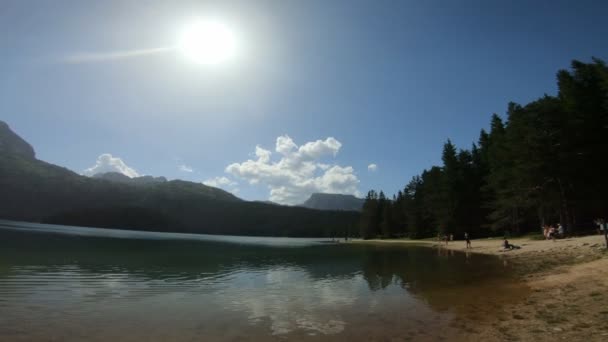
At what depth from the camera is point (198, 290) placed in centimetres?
2273

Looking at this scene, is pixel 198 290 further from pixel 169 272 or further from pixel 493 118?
pixel 493 118

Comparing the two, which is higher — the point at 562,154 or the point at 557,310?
the point at 562,154

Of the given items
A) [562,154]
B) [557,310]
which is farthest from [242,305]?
[562,154]

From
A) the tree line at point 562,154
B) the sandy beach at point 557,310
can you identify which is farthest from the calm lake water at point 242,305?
the tree line at point 562,154

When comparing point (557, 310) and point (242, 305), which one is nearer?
point (557, 310)

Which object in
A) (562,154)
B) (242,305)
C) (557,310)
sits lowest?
(242,305)

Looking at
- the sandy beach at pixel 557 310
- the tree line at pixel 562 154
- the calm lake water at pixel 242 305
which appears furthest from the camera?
the tree line at pixel 562 154

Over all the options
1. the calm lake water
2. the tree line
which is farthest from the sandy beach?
the tree line

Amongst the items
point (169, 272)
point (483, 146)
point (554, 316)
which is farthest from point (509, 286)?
point (483, 146)

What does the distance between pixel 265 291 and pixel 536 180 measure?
41.2 meters

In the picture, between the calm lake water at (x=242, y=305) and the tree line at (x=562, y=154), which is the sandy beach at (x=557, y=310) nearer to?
the calm lake water at (x=242, y=305)

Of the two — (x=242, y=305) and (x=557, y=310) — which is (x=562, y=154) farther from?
(x=242, y=305)

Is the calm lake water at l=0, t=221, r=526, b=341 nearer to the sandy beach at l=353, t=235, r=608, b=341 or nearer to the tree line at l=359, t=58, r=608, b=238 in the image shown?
the sandy beach at l=353, t=235, r=608, b=341

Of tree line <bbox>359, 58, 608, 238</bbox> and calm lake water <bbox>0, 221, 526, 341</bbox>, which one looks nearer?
calm lake water <bbox>0, 221, 526, 341</bbox>
